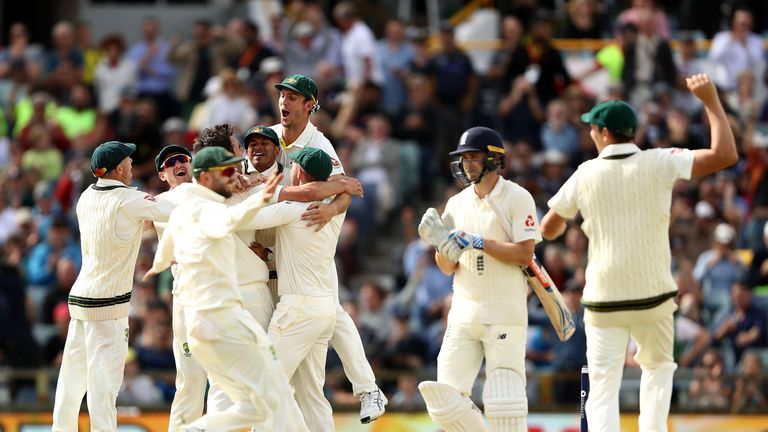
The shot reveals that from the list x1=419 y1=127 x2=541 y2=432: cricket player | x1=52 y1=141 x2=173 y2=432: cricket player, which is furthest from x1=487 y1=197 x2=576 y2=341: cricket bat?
x1=52 y1=141 x2=173 y2=432: cricket player

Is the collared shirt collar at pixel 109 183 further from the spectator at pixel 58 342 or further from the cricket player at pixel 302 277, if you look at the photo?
the spectator at pixel 58 342

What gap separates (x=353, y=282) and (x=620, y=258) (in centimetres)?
896

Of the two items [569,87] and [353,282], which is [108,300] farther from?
[569,87]

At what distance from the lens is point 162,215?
428 inches

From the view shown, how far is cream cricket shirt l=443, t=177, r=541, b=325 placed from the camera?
35.1ft

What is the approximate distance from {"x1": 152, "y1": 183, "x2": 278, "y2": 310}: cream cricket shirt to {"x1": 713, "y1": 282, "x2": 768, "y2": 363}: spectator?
7.88 metres

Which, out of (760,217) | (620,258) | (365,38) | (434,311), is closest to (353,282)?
(434,311)

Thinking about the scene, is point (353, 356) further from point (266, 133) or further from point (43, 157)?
point (43, 157)

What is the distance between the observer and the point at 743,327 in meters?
16.3

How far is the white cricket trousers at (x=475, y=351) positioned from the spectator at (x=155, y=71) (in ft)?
36.2

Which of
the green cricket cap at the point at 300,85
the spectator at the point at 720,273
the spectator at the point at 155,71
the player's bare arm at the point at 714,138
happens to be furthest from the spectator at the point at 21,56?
the player's bare arm at the point at 714,138

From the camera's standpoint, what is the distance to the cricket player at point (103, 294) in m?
11.0

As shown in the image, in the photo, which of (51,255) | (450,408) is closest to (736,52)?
(51,255)

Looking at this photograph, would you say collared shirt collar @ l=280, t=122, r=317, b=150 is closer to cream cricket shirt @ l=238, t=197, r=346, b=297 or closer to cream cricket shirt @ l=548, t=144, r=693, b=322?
cream cricket shirt @ l=238, t=197, r=346, b=297
